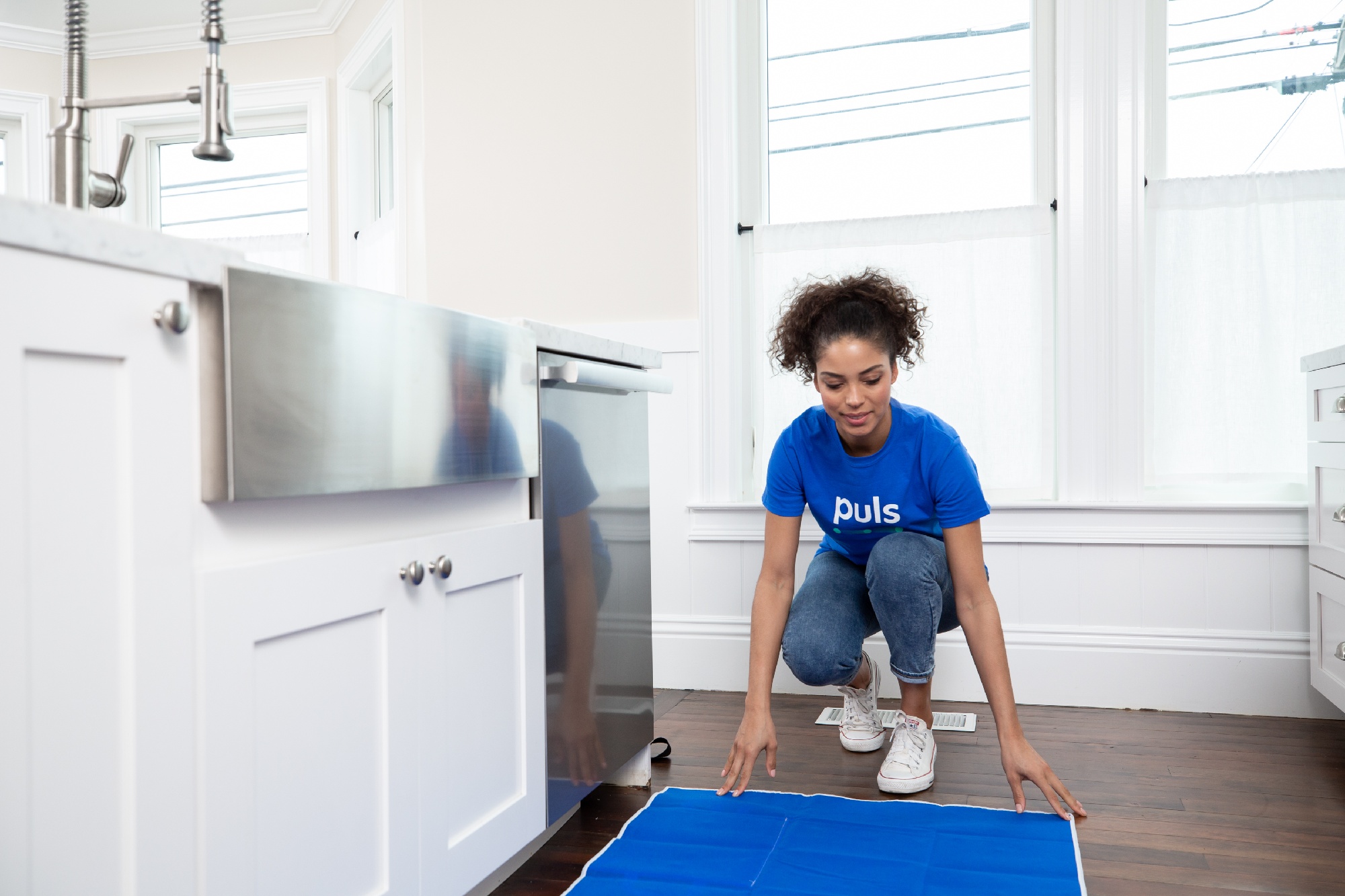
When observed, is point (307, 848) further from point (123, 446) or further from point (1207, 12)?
point (1207, 12)

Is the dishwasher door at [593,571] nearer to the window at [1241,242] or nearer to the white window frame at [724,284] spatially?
the white window frame at [724,284]

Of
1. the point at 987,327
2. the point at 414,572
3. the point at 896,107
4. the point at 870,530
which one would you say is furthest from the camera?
the point at 896,107

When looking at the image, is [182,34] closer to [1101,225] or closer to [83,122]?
[83,122]

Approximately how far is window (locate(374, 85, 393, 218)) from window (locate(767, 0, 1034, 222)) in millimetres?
1400

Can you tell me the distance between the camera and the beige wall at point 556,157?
269cm

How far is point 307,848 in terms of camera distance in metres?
0.95

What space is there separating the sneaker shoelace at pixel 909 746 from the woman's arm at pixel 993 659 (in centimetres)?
18

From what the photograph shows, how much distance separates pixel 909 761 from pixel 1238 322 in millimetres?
1387

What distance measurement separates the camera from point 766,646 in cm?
170

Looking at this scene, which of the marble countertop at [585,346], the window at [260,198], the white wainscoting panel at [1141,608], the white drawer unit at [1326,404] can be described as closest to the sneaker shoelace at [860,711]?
the white wainscoting panel at [1141,608]

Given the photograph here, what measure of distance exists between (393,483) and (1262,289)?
2162 mm

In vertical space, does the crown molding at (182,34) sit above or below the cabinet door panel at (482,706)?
above

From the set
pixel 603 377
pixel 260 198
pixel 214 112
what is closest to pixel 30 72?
pixel 260 198

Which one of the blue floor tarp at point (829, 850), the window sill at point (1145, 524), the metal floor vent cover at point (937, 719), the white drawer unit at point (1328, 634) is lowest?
the metal floor vent cover at point (937, 719)
